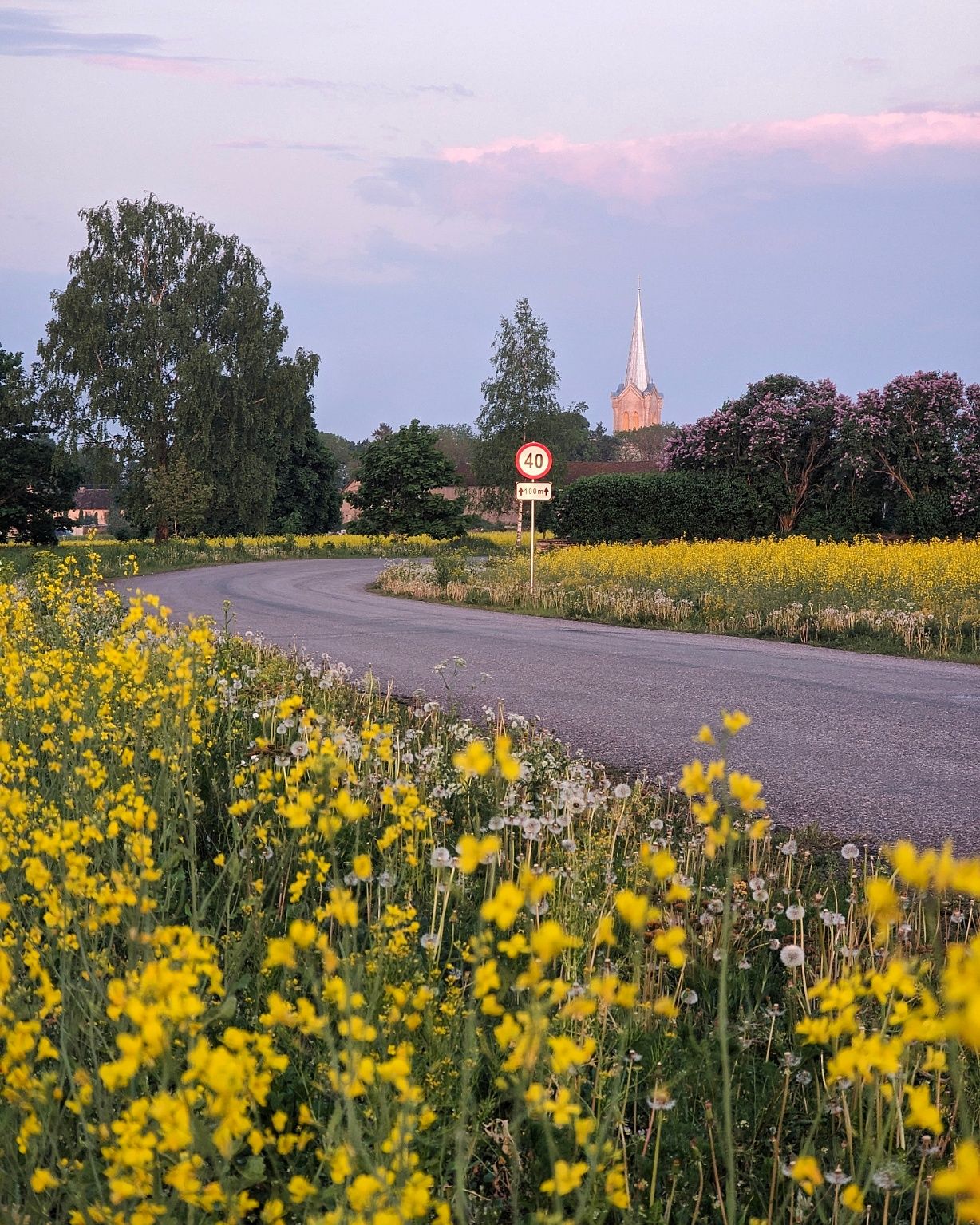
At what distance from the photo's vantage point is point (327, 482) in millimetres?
58812

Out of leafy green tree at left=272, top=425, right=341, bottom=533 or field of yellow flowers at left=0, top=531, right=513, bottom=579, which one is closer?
field of yellow flowers at left=0, top=531, right=513, bottom=579

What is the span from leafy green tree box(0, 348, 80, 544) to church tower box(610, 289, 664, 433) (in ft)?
327

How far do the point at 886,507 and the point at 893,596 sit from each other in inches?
771

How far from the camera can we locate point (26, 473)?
140 feet

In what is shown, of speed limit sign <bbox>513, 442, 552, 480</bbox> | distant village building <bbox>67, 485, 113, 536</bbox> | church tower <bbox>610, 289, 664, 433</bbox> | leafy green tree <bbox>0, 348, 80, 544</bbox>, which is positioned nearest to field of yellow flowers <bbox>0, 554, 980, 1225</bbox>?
speed limit sign <bbox>513, 442, 552, 480</bbox>

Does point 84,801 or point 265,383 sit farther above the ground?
point 265,383

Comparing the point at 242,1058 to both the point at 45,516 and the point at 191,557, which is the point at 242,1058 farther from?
the point at 45,516

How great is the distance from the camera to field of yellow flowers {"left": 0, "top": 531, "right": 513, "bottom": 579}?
34.0 meters

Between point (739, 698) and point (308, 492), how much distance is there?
5036cm

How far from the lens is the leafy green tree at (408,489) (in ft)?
148

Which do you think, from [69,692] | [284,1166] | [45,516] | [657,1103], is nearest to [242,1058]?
[657,1103]

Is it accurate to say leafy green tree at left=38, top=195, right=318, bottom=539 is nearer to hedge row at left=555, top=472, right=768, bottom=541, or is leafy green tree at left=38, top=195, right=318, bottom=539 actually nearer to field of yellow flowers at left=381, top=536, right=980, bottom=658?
hedge row at left=555, top=472, right=768, bottom=541

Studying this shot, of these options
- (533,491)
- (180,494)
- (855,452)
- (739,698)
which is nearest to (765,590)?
(533,491)

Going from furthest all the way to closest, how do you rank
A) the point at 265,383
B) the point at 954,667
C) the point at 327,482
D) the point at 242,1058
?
the point at 327,482 → the point at 265,383 → the point at 954,667 → the point at 242,1058
